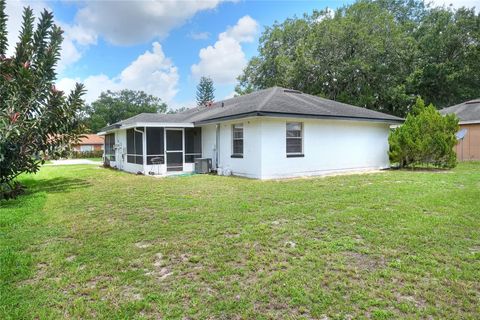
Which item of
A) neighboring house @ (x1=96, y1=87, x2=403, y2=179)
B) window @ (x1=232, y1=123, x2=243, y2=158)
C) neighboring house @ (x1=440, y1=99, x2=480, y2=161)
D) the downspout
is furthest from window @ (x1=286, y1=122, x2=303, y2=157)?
neighboring house @ (x1=440, y1=99, x2=480, y2=161)

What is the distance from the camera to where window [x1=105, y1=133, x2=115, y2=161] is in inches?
804

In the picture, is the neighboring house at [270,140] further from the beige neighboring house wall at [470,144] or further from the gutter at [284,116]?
the beige neighboring house wall at [470,144]

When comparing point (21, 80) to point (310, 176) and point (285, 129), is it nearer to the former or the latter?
point (285, 129)

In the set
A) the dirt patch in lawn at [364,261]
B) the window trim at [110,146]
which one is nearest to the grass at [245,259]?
the dirt patch in lawn at [364,261]

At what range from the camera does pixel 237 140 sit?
514 inches

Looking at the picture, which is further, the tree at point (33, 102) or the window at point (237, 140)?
the window at point (237, 140)

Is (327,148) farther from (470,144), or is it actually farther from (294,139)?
(470,144)

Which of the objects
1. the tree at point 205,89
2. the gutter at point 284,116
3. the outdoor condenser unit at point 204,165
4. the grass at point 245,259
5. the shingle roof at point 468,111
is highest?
the tree at point 205,89

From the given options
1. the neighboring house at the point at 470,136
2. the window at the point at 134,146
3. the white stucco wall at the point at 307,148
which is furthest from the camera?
the neighboring house at the point at 470,136

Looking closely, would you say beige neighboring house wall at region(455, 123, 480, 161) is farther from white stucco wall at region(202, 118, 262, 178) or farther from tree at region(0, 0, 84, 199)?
tree at region(0, 0, 84, 199)

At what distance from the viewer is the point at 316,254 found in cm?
400

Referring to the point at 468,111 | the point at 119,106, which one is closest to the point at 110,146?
the point at 468,111

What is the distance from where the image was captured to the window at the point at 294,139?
40.6 feet

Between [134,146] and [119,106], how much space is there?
43.9 metres
